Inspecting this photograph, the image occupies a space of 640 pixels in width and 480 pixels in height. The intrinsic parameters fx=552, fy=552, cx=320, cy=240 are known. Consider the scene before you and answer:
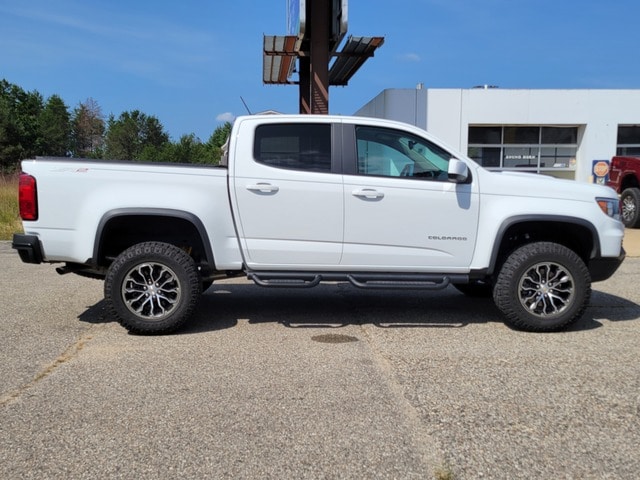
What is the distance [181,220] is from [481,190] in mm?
2941

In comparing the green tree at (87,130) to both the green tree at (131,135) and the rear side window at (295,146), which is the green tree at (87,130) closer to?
the green tree at (131,135)

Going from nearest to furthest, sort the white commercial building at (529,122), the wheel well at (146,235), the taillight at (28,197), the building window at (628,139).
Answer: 1. the taillight at (28,197)
2. the wheel well at (146,235)
3. the white commercial building at (529,122)
4. the building window at (628,139)

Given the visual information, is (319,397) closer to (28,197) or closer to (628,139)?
(28,197)

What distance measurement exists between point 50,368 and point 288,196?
2.51 meters

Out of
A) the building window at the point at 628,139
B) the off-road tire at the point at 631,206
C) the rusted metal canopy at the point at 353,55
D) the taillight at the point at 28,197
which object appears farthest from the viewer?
the building window at the point at 628,139

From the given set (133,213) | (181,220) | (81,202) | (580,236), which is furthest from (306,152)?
(580,236)

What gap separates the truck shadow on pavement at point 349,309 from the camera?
5.90 meters

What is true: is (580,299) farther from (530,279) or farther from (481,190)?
(481,190)

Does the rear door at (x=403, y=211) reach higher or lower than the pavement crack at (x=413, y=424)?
higher

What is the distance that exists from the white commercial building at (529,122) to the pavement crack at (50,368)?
14631 millimetres

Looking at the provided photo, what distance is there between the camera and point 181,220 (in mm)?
5336

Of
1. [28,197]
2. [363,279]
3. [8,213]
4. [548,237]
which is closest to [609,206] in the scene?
[548,237]

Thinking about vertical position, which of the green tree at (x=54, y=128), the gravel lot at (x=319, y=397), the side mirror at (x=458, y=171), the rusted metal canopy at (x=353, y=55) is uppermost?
the green tree at (x=54, y=128)

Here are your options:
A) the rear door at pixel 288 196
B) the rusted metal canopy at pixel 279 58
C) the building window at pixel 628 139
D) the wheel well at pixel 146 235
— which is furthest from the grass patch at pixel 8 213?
the building window at pixel 628 139
